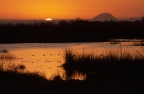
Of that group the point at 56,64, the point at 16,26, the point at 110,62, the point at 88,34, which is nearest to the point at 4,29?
the point at 16,26

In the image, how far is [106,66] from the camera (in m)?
18.1

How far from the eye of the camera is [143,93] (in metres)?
9.59

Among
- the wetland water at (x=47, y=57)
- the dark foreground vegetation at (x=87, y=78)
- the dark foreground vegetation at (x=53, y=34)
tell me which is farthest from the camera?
the dark foreground vegetation at (x=53, y=34)

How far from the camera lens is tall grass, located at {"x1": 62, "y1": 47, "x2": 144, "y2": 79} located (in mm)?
16620

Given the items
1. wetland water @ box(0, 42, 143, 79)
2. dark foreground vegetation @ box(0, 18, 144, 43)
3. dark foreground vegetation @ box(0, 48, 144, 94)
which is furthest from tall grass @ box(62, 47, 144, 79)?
dark foreground vegetation @ box(0, 18, 144, 43)

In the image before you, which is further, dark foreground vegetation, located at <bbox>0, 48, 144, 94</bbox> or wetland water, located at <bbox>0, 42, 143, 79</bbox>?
wetland water, located at <bbox>0, 42, 143, 79</bbox>

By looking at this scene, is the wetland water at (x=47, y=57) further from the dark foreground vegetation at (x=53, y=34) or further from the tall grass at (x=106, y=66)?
the dark foreground vegetation at (x=53, y=34)

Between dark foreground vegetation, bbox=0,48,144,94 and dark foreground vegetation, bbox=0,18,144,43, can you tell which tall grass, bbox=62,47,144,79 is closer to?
dark foreground vegetation, bbox=0,48,144,94

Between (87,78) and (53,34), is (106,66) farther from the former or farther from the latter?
(53,34)

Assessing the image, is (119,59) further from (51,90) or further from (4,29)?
(4,29)

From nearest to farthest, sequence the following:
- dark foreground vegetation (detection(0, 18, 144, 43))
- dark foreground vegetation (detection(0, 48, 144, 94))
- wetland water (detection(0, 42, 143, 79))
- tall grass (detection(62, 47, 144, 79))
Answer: dark foreground vegetation (detection(0, 48, 144, 94))
tall grass (detection(62, 47, 144, 79))
wetland water (detection(0, 42, 143, 79))
dark foreground vegetation (detection(0, 18, 144, 43))

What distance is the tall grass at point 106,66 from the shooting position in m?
16.6

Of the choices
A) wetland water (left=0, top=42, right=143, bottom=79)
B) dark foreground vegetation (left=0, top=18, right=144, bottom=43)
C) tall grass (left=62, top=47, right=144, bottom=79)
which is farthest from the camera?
dark foreground vegetation (left=0, top=18, right=144, bottom=43)

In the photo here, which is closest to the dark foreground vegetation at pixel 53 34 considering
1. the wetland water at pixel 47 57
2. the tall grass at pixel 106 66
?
the wetland water at pixel 47 57
